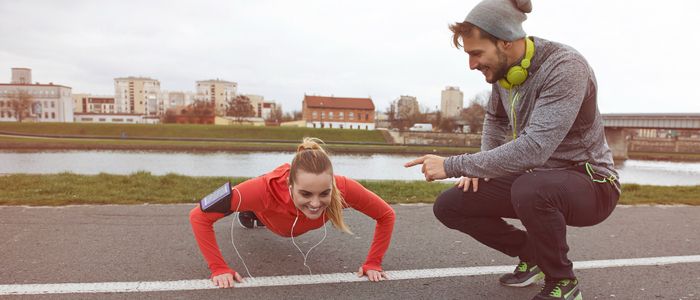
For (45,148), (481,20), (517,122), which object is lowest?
(45,148)

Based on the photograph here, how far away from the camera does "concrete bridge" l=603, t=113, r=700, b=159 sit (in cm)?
4162

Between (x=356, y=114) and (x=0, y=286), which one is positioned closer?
(x=0, y=286)

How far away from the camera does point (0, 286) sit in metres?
2.52

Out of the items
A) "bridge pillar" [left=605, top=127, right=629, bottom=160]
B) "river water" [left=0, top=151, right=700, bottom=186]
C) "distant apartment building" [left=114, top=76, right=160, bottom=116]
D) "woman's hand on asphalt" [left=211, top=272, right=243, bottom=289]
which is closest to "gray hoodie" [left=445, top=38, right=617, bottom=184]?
"woman's hand on asphalt" [left=211, top=272, right=243, bottom=289]

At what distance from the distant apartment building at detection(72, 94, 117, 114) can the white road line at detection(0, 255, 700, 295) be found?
189405 mm

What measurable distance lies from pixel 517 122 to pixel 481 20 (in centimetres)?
71

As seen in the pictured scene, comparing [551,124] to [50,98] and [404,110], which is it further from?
[50,98]

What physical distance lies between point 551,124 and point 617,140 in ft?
190

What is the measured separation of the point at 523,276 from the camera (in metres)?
2.83

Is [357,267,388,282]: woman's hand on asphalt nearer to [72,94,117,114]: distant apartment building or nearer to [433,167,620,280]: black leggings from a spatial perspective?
[433,167,620,280]: black leggings

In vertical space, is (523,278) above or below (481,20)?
below

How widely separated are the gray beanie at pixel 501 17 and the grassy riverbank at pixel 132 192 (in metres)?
3.61

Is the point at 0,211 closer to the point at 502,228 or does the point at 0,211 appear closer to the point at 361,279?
the point at 361,279

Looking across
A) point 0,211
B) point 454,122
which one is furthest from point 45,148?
point 454,122
